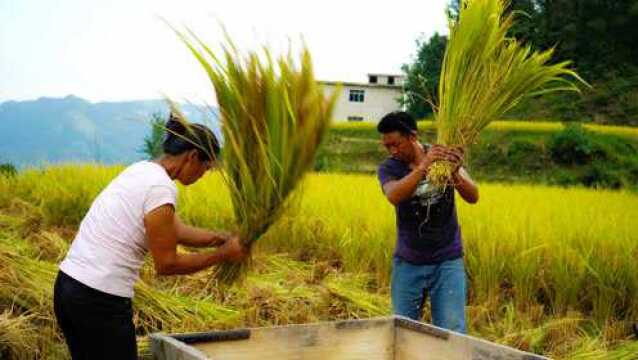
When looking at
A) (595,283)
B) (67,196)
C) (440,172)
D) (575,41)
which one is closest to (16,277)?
(440,172)

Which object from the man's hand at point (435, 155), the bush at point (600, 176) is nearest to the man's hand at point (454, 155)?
the man's hand at point (435, 155)

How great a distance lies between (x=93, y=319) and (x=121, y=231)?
0.25 meters

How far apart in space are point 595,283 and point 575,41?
96.3 feet

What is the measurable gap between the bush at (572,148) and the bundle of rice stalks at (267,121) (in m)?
18.8

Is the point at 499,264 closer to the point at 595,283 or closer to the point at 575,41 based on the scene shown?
the point at 595,283

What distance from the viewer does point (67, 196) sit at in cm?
830

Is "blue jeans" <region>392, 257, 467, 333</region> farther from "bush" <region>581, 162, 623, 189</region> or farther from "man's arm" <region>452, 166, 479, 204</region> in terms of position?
"bush" <region>581, 162, 623, 189</region>

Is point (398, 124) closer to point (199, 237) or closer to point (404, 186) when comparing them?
point (404, 186)

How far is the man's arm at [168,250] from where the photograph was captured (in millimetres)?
2293

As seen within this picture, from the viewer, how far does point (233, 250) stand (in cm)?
243

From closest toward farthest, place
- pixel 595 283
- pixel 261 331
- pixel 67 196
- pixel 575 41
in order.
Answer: pixel 261 331 < pixel 595 283 < pixel 67 196 < pixel 575 41

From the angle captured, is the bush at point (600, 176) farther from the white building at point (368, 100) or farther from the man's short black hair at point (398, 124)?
the white building at point (368, 100)

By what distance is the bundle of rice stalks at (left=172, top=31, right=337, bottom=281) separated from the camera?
2354 millimetres

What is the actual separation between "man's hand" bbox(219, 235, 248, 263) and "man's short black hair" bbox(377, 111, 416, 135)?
3.65 ft
